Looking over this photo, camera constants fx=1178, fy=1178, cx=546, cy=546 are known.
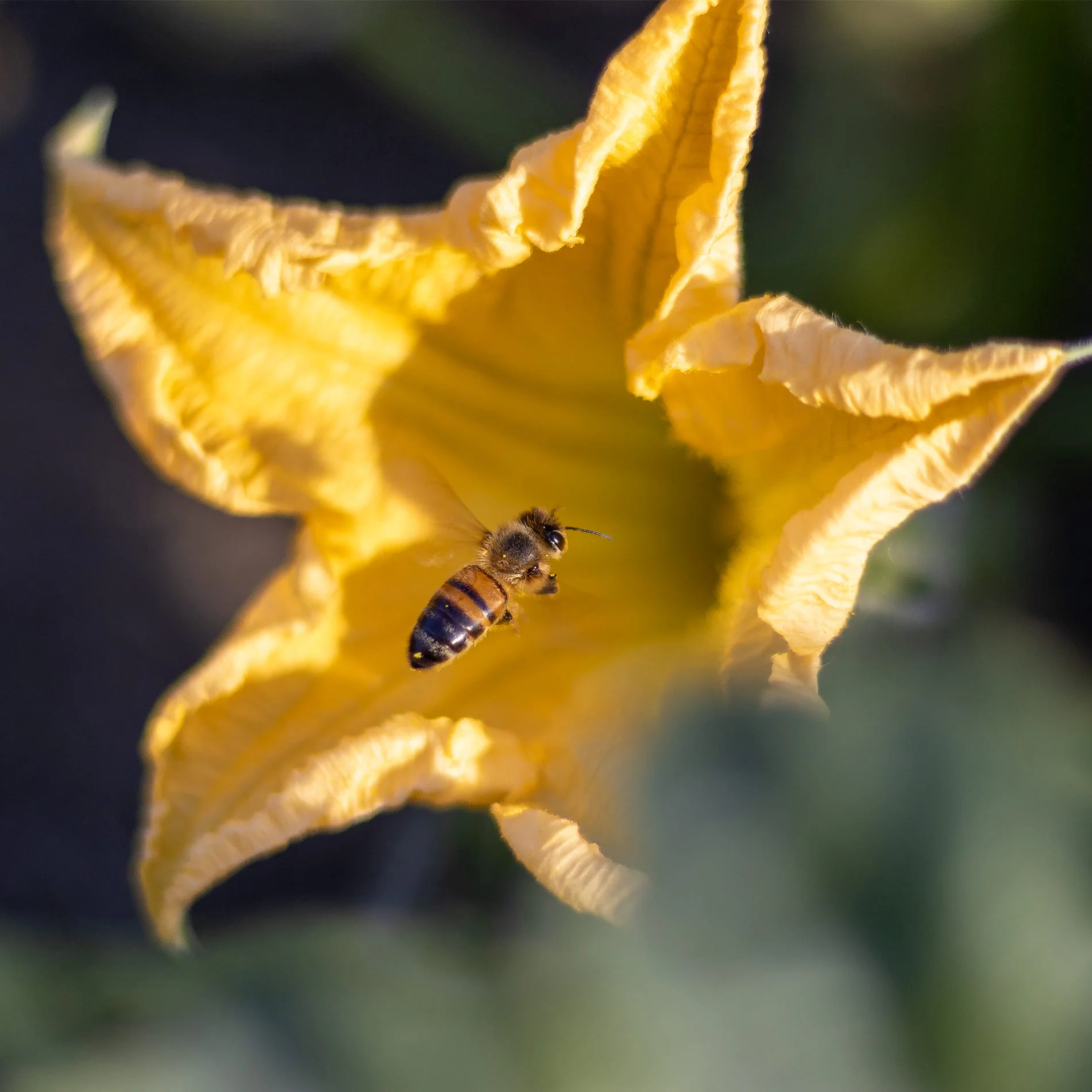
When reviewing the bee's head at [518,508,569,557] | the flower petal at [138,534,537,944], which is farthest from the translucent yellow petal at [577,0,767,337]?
the flower petal at [138,534,537,944]

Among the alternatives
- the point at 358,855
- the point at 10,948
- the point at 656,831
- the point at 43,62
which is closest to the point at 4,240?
the point at 43,62

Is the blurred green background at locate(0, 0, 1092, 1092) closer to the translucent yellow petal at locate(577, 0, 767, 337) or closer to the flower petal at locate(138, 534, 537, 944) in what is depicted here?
the flower petal at locate(138, 534, 537, 944)

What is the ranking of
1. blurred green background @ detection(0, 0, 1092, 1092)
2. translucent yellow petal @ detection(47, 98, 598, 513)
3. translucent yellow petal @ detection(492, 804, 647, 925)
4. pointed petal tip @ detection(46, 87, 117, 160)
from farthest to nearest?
pointed petal tip @ detection(46, 87, 117, 160) < translucent yellow petal @ detection(47, 98, 598, 513) < translucent yellow petal @ detection(492, 804, 647, 925) < blurred green background @ detection(0, 0, 1092, 1092)

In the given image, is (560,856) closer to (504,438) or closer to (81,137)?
(504,438)

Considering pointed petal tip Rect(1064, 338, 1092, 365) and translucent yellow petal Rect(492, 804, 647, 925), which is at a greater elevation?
pointed petal tip Rect(1064, 338, 1092, 365)

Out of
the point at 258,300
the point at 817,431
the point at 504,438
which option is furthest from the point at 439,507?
the point at 817,431

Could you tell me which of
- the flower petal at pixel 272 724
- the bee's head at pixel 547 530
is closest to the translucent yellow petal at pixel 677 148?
the bee's head at pixel 547 530

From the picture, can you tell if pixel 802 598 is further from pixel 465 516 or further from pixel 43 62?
pixel 43 62

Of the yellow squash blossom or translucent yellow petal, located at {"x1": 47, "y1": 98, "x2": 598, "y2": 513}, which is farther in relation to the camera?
translucent yellow petal, located at {"x1": 47, "y1": 98, "x2": 598, "y2": 513}
